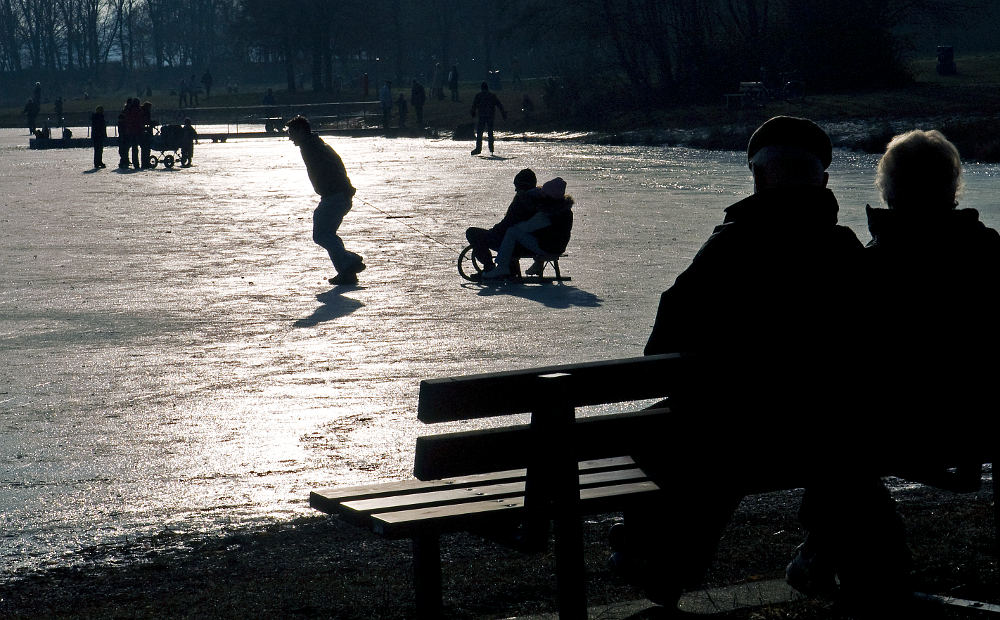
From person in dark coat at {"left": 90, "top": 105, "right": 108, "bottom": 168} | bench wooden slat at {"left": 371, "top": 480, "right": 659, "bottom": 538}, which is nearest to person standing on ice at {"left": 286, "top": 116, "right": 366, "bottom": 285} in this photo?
bench wooden slat at {"left": 371, "top": 480, "right": 659, "bottom": 538}

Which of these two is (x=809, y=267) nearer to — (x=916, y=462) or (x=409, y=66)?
(x=916, y=462)

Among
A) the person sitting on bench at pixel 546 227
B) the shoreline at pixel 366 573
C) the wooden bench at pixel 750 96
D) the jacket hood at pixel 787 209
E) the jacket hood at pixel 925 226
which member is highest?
the wooden bench at pixel 750 96

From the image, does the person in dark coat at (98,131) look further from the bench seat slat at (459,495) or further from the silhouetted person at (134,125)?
the bench seat slat at (459,495)

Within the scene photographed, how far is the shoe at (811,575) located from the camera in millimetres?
4062

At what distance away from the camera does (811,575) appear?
409 centimetres

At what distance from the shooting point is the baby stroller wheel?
12375mm

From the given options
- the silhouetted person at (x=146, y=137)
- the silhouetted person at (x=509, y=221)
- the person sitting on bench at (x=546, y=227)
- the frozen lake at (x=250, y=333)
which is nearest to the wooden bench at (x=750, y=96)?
the silhouetted person at (x=146, y=137)

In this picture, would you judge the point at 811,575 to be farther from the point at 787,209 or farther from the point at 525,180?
the point at 525,180

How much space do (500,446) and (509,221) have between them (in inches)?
354

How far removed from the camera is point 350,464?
19.6ft

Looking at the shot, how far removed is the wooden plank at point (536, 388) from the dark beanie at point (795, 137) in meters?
0.82

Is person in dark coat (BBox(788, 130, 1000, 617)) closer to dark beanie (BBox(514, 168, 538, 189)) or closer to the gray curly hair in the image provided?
the gray curly hair

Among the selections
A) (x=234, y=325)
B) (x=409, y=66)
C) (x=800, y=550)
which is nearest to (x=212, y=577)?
(x=800, y=550)

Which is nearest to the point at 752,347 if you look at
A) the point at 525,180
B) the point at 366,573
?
the point at 366,573
